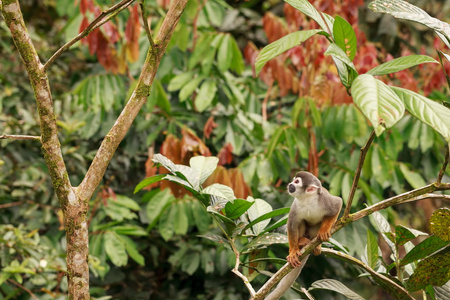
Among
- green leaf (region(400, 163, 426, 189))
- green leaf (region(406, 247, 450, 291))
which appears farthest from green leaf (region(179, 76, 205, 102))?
green leaf (region(406, 247, 450, 291))

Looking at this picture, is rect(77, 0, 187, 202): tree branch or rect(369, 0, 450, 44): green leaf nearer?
rect(369, 0, 450, 44): green leaf

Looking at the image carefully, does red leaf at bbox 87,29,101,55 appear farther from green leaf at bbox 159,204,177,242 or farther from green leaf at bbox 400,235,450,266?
green leaf at bbox 400,235,450,266

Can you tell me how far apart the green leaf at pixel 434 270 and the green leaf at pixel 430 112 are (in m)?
0.47

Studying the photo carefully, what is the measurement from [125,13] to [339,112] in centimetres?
146

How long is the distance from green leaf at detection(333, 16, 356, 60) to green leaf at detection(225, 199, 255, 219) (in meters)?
0.43

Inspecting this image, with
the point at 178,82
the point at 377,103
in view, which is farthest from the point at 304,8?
the point at 178,82

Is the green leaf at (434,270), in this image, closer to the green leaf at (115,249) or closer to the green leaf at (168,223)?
the green leaf at (168,223)

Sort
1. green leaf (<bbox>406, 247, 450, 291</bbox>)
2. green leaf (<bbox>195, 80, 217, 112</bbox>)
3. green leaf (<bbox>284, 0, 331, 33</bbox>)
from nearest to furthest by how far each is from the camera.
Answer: green leaf (<bbox>284, 0, 331, 33</bbox>) → green leaf (<bbox>406, 247, 450, 291</bbox>) → green leaf (<bbox>195, 80, 217, 112</bbox>)

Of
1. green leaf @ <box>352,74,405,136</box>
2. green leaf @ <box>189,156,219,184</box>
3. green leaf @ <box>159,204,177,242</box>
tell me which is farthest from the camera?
green leaf @ <box>159,204,177,242</box>

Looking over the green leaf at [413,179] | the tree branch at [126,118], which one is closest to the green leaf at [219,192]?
the tree branch at [126,118]

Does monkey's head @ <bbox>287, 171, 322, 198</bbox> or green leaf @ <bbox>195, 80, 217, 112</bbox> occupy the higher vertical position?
green leaf @ <bbox>195, 80, 217, 112</bbox>

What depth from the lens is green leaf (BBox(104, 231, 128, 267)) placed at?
2.47 meters

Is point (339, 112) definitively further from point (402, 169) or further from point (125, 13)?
point (125, 13)

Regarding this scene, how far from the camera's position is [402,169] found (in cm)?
271
